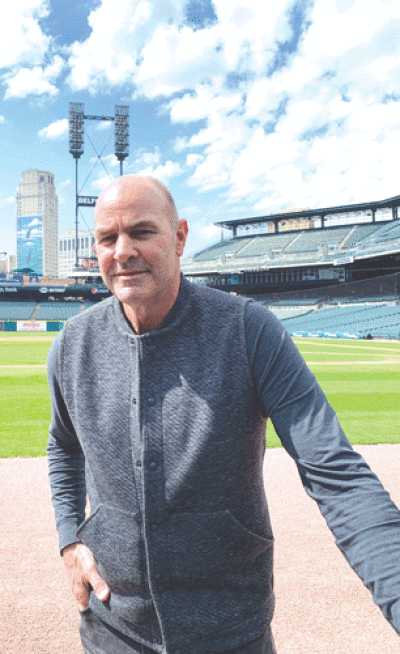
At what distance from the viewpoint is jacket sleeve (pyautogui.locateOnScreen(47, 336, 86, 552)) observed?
1816 millimetres

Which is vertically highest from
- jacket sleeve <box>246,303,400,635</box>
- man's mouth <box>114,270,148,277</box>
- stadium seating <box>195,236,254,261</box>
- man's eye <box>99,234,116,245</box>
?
stadium seating <box>195,236,254,261</box>

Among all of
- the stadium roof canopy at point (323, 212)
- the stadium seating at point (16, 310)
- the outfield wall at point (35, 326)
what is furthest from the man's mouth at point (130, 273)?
the stadium seating at point (16, 310)

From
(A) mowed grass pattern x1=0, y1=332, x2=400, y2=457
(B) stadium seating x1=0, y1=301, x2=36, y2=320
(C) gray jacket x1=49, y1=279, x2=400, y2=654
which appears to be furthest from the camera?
(B) stadium seating x1=0, y1=301, x2=36, y2=320

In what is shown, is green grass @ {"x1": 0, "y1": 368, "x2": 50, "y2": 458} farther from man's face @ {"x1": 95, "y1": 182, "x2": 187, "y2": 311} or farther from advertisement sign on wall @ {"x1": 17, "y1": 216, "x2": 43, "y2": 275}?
advertisement sign on wall @ {"x1": 17, "y1": 216, "x2": 43, "y2": 275}

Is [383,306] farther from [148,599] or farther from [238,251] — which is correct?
[148,599]

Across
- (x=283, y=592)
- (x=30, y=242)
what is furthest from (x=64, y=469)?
(x=30, y=242)

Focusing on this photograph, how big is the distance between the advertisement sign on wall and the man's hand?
7854 inches

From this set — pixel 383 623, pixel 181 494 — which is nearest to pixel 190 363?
pixel 181 494

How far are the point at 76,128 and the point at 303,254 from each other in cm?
3700

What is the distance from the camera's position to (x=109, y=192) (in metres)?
1.54

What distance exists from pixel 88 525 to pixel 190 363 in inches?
26.8

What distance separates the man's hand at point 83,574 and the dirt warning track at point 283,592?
1581 millimetres

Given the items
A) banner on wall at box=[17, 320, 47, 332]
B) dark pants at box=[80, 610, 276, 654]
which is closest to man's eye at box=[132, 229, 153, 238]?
dark pants at box=[80, 610, 276, 654]

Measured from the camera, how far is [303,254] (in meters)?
67.3
